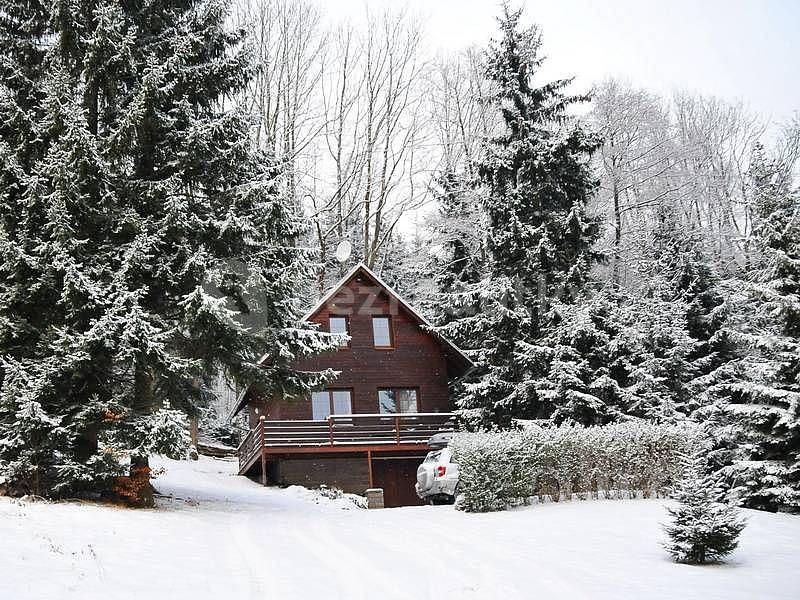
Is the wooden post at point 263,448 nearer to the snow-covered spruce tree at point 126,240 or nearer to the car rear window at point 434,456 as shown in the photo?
the car rear window at point 434,456

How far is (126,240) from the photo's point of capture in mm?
14844

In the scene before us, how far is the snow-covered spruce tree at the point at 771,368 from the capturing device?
1698cm

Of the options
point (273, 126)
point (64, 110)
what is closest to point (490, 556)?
point (64, 110)

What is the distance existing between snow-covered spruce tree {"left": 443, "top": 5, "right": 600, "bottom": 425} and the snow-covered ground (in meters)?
8.02

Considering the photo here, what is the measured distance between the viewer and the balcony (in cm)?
2484

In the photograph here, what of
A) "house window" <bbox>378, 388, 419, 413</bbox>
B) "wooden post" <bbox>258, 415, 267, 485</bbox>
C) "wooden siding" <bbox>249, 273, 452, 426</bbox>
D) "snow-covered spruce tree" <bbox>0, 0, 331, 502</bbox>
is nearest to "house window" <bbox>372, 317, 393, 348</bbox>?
"wooden siding" <bbox>249, 273, 452, 426</bbox>

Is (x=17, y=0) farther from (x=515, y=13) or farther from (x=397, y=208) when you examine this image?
(x=397, y=208)

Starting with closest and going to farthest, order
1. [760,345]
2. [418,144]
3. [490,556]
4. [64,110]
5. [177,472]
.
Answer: [490,556]
[64,110]
[760,345]
[177,472]
[418,144]

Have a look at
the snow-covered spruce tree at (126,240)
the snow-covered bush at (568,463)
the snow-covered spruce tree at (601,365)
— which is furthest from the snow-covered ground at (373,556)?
the snow-covered spruce tree at (601,365)

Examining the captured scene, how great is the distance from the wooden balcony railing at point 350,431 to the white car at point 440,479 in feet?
17.7

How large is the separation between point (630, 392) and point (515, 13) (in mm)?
12635

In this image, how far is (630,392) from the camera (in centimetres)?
2066

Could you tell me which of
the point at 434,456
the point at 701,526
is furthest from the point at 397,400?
the point at 701,526

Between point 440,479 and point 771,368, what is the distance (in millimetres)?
8449
